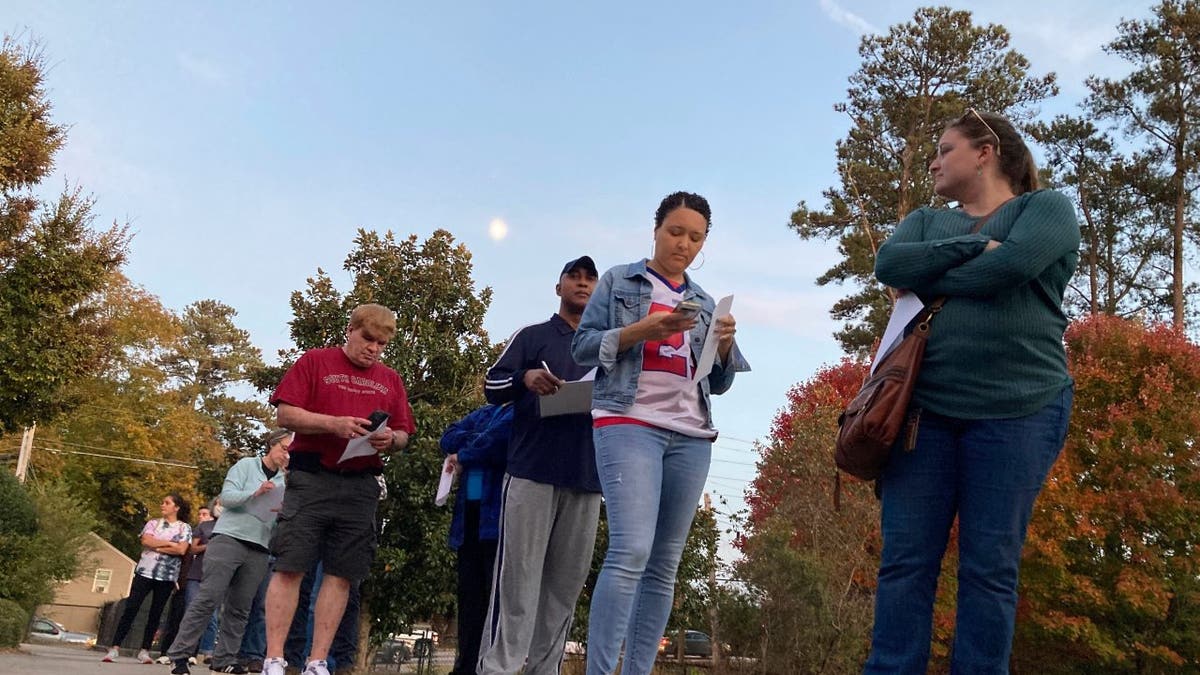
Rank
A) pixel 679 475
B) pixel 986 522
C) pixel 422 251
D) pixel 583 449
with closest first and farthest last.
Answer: pixel 986 522, pixel 679 475, pixel 583 449, pixel 422 251

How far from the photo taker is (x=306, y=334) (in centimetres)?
1806

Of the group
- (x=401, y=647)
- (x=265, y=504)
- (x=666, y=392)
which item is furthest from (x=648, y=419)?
(x=401, y=647)

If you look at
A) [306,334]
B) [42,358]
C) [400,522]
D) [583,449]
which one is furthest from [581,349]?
[42,358]

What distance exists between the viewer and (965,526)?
286 cm

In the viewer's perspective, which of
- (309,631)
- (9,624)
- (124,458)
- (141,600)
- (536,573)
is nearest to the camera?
(536,573)

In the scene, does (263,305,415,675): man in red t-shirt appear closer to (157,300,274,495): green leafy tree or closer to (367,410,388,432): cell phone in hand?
(367,410,388,432): cell phone in hand

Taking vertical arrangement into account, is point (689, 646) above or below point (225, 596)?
below

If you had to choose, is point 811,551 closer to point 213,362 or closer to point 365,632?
point 365,632

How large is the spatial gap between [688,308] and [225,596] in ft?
18.3

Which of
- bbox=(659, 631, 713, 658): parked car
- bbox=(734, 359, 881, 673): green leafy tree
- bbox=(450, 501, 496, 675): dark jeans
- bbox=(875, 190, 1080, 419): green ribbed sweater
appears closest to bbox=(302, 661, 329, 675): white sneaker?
bbox=(450, 501, 496, 675): dark jeans

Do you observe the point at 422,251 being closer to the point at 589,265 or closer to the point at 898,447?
the point at 589,265

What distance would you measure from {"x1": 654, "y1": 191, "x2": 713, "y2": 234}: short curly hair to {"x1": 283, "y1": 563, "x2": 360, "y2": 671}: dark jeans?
3123 millimetres

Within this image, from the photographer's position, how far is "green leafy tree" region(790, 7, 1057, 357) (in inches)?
1129

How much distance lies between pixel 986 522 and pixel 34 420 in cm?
1861
